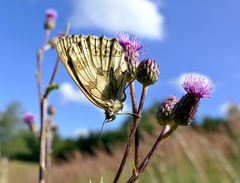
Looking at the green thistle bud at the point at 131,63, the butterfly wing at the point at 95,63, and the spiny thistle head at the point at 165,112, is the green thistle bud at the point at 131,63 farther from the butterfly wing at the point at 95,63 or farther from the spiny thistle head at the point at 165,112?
the spiny thistle head at the point at 165,112

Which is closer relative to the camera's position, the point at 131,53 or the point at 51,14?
the point at 131,53

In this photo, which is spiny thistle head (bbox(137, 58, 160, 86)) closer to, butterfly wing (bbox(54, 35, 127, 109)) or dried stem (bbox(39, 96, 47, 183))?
butterfly wing (bbox(54, 35, 127, 109))

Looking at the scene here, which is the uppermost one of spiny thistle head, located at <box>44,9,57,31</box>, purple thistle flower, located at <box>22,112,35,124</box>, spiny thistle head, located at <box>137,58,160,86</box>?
spiny thistle head, located at <box>44,9,57,31</box>

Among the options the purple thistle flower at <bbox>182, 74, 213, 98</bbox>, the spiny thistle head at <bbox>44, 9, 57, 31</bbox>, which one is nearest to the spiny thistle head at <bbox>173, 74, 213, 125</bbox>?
the purple thistle flower at <bbox>182, 74, 213, 98</bbox>

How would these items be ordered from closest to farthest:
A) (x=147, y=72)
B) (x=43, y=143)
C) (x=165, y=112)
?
(x=147, y=72) < (x=165, y=112) < (x=43, y=143)

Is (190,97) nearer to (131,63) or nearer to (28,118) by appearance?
(131,63)

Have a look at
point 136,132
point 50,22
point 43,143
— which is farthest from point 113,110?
point 50,22

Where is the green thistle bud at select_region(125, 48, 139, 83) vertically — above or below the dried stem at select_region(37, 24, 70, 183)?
above
